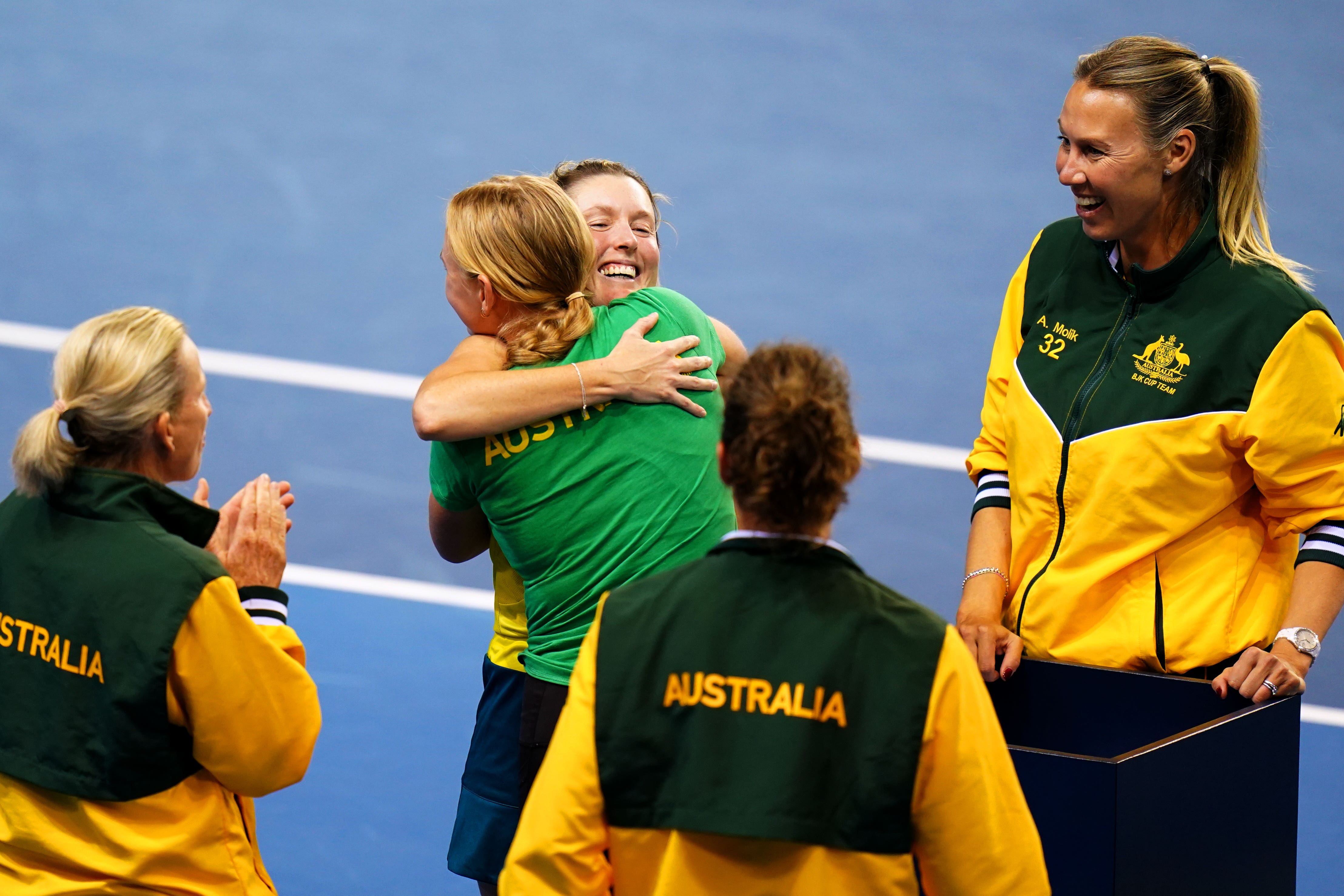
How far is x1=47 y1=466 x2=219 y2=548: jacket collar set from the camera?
204 cm

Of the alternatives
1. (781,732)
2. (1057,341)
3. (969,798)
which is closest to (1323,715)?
(1057,341)

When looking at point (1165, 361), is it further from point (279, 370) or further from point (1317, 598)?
point (279, 370)

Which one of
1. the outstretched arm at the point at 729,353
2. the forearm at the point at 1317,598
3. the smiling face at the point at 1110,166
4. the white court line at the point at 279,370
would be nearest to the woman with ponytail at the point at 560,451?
the outstretched arm at the point at 729,353

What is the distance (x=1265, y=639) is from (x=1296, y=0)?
204 inches

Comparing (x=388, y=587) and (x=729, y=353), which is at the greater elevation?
(x=729, y=353)

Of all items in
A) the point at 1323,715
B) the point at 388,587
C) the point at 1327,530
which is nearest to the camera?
the point at 1327,530

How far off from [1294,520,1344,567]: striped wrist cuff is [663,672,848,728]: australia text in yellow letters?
111 cm

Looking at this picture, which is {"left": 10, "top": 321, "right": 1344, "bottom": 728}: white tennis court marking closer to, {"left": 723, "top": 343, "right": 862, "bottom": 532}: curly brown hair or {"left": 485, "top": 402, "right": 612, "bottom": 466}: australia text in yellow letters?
{"left": 485, "top": 402, "right": 612, "bottom": 466}: australia text in yellow letters

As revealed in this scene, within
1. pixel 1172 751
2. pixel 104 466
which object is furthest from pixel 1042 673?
pixel 104 466

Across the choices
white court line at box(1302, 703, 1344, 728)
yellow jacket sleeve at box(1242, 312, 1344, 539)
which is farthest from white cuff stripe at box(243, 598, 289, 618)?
white court line at box(1302, 703, 1344, 728)

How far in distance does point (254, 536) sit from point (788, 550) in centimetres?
99

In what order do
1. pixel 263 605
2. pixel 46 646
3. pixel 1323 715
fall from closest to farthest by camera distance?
pixel 46 646 → pixel 263 605 → pixel 1323 715

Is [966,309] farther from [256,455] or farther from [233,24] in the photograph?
[233,24]

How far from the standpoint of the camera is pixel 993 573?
2.58 m
